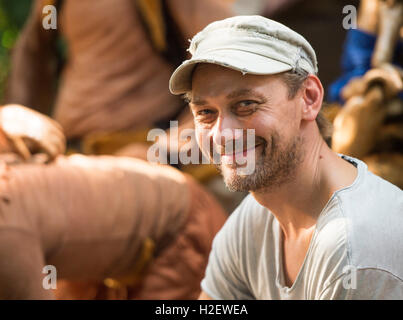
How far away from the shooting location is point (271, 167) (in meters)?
0.86

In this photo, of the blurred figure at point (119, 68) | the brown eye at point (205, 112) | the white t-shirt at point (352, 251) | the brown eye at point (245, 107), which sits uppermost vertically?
the blurred figure at point (119, 68)

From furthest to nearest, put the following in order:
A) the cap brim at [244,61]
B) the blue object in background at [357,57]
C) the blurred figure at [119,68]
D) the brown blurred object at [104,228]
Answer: the blurred figure at [119,68]
the blue object in background at [357,57]
the brown blurred object at [104,228]
the cap brim at [244,61]

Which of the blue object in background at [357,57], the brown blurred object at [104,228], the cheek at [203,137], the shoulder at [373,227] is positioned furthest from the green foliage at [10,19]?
the shoulder at [373,227]

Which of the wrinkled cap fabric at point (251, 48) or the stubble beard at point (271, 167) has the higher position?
Result: the wrinkled cap fabric at point (251, 48)

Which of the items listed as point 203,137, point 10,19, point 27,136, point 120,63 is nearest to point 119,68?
point 120,63

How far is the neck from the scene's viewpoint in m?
0.89

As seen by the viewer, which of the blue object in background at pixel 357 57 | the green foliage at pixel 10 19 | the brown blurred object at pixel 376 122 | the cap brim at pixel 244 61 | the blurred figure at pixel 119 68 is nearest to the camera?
the cap brim at pixel 244 61

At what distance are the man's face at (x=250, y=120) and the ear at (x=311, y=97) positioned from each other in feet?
0.04

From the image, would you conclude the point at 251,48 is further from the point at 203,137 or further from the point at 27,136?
the point at 27,136

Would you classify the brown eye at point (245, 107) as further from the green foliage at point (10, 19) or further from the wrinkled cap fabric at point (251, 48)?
the green foliage at point (10, 19)

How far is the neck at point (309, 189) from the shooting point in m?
0.89

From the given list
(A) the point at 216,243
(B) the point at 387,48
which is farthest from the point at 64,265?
(B) the point at 387,48

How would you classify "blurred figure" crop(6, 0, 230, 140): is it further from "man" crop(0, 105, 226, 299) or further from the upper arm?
the upper arm

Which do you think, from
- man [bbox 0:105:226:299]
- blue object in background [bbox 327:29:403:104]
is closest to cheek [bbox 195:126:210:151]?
man [bbox 0:105:226:299]
